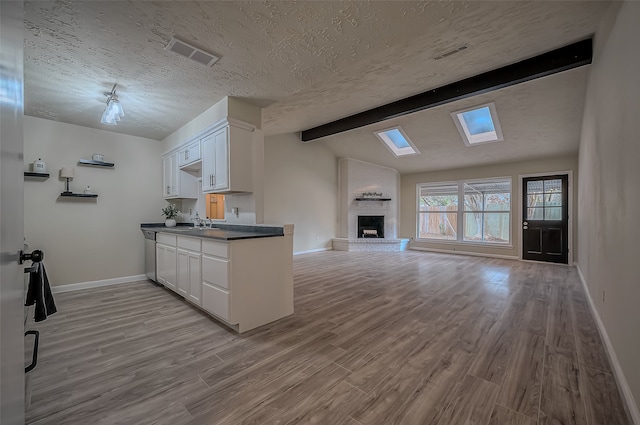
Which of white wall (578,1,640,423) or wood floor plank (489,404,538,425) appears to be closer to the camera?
wood floor plank (489,404,538,425)

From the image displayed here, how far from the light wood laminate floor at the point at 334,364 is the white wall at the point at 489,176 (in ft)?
11.1

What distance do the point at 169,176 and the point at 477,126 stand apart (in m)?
6.36

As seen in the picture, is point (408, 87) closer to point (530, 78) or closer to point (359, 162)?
point (530, 78)

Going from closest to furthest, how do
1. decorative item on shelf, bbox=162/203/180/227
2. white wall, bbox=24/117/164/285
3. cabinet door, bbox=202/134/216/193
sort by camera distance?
cabinet door, bbox=202/134/216/193 → white wall, bbox=24/117/164/285 → decorative item on shelf, bbox=162/203/180/227

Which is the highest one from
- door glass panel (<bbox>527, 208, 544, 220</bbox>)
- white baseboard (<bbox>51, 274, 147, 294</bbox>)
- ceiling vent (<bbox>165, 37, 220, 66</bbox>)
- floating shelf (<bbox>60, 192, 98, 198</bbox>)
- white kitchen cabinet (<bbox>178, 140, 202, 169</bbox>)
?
ceiling vent (<bbox>165, 37, 220, 66</bbox>)

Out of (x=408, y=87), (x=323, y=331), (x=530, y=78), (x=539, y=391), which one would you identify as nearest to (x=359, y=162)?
(x=408, y=87)

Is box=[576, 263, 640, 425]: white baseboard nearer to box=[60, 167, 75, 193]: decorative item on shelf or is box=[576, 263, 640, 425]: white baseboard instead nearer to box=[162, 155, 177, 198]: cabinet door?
box=[162, 155, 177, 198]: cabinet door

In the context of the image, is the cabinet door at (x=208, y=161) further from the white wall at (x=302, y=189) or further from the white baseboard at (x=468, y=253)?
the white baseboard at (x=468, y=253)

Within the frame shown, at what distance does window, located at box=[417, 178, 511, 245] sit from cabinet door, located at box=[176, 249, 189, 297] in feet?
22.7

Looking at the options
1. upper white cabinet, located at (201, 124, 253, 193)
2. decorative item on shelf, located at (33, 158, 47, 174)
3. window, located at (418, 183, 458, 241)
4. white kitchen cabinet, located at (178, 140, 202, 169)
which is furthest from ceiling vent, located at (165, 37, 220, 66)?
window, located at (418, 183, 458, 241)

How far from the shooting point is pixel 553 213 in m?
6.16

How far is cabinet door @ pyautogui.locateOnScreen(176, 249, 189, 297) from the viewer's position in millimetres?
3184

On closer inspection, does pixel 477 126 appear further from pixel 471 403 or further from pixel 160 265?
pixel 160 265

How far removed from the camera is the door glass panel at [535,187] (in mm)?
6337
